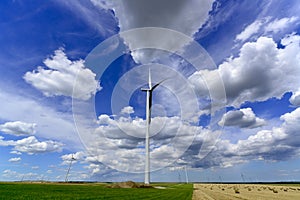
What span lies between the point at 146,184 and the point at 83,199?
226ft

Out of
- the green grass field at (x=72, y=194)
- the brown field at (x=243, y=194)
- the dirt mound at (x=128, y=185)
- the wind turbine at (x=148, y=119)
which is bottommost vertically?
the green grass field at (x=72, y=194)

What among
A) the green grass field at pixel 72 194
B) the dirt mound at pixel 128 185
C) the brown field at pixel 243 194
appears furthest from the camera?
the dirt mound at pixel 128 185

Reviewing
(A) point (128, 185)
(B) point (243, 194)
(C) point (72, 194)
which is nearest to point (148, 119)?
(A) point (128, 185)

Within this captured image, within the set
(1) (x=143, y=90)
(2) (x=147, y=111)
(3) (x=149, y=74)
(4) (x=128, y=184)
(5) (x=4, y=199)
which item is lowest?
(5) (x=4, y=199)

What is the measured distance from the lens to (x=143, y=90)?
113 metres

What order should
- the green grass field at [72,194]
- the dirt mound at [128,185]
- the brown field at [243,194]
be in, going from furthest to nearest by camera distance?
the dirt mound at [128,185] → the brown field at [243,194] → the green grass field at [72,194]

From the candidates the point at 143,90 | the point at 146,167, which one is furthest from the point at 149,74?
the point at 146,167

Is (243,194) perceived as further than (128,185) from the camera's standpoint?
No

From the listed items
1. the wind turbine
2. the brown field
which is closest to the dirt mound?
the wind turbine

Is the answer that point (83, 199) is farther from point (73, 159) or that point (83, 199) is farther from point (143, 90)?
point (73, 159)

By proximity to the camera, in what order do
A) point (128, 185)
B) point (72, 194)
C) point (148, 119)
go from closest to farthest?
point (72, 194) < point (128, 185) < point (148, 119)

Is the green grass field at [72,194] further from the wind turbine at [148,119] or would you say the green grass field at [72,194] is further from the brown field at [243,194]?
the wind turbine at [148,119]

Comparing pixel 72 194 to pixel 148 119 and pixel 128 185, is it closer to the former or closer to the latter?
pixel 128 185

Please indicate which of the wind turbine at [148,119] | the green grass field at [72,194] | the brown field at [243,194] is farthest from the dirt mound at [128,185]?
the green grass field at [72,194]
